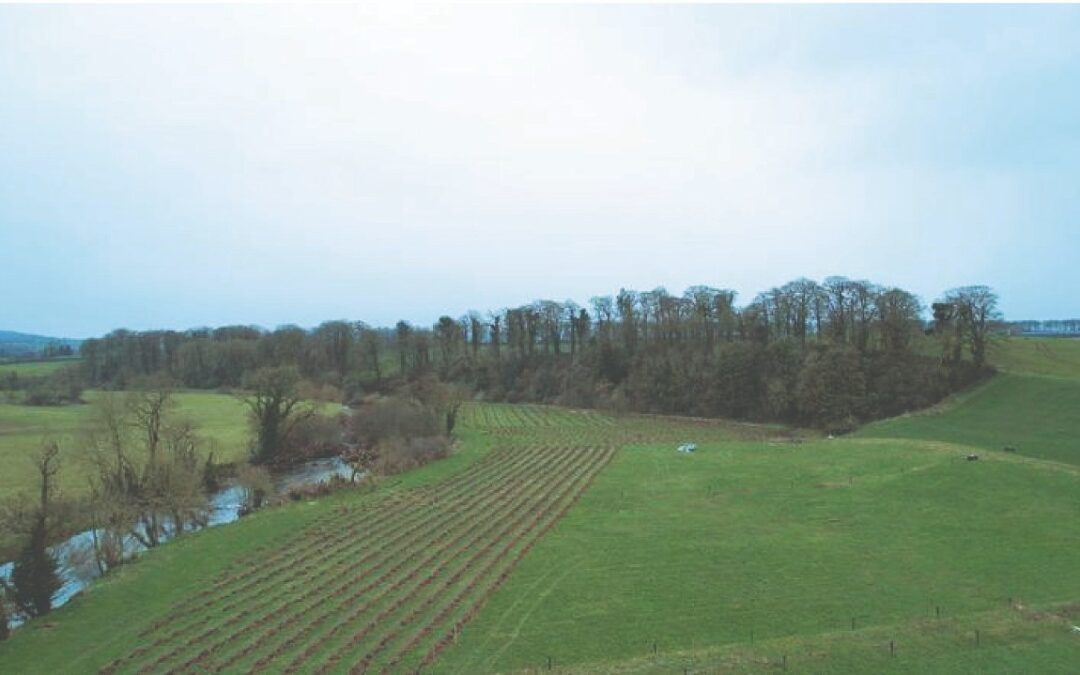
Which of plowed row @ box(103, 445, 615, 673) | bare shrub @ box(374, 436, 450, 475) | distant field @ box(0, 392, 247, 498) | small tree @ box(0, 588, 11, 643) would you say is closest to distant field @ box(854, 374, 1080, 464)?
plowed row @ box(103, 445, 615, 673)

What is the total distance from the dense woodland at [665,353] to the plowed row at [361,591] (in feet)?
138

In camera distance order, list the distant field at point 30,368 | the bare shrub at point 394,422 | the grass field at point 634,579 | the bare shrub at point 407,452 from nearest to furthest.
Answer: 1. the grass field at point 634,579
2. the bare shrub at point 407,452
3. the bare shrub at point 394,422
4. the distant field at point 30,368

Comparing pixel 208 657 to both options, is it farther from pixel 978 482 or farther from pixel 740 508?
pixel 978 482

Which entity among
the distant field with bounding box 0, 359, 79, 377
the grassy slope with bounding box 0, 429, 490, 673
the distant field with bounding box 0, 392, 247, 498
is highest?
the distant field with bounding box 0, 359, 79, 377

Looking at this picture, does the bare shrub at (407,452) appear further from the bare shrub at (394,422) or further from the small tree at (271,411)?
the small tree at (271,411)

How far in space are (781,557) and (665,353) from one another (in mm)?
72346

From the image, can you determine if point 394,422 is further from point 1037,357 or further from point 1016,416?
point 1037,357

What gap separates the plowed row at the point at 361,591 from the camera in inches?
911

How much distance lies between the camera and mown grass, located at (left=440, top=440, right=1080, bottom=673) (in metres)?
24.5

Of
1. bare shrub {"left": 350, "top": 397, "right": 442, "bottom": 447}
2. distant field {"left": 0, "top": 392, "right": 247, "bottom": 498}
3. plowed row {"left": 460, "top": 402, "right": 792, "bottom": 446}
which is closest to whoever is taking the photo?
distant field {"left": 0, "top": 392, "right": 247, "bottom": 498}

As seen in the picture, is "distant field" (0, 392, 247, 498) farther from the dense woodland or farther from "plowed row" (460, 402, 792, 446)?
"plowed row" (460, 402, 792, 446)

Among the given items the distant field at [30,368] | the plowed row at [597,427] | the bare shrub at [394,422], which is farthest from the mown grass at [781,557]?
the distant field at [30,368]

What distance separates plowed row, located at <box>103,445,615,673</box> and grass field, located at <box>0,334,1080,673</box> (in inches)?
5.0

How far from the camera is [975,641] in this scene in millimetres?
22266
